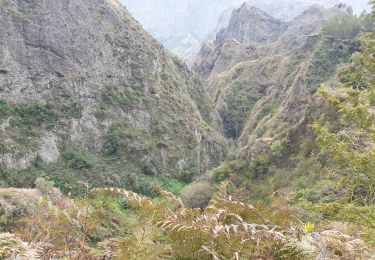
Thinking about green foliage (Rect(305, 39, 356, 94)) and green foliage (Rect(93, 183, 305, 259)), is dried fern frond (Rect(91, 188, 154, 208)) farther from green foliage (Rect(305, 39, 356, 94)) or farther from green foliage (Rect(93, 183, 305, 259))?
green foliage (Rect(305, 39, 356, 94))

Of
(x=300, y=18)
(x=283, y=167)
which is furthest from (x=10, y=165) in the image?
(x=300, y=18)

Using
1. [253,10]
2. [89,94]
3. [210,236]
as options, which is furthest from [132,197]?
[253,10]

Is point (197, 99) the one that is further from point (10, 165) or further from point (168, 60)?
point (10, 165)

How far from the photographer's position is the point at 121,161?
63.4 metres

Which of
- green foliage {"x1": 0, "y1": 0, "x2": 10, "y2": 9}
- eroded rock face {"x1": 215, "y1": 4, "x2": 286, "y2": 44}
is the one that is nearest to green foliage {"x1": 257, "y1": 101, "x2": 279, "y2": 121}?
green foliage {"x1": 0, "y1": 0, "x2": 10, "y2": 9}

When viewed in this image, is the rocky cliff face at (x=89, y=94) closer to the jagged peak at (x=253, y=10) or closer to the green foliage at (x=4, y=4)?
the green foliage at (x=4, y=4)

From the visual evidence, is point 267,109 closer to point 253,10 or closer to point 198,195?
point 198,195

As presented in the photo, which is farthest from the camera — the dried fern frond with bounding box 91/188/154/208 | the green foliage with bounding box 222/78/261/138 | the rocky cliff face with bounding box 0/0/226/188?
the green foliage with bounding box 222/78/261/138

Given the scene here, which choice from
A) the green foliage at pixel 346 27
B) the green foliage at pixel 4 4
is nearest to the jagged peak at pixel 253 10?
the green foliage at pixel 346 27

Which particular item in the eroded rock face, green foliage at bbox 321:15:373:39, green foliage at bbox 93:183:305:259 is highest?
the eroded rock face

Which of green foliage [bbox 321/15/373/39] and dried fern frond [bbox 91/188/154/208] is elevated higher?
green foliage [bbox 321/15/373/39]

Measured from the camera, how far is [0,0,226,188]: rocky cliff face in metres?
57.9

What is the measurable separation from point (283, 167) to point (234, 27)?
14325 centimetres

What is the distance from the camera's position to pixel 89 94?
65.3m
